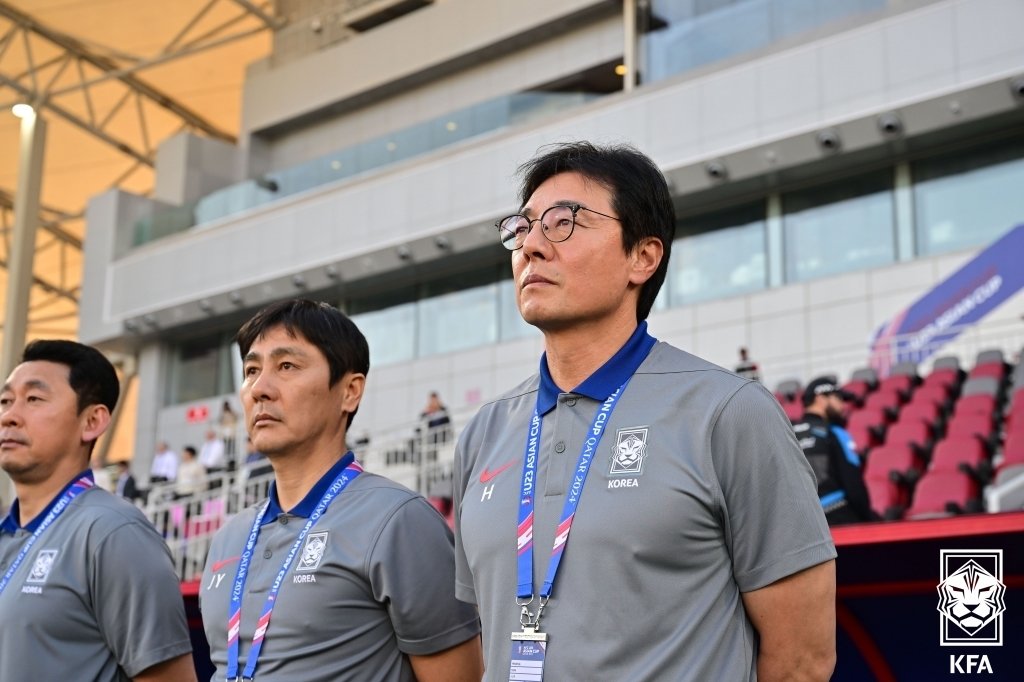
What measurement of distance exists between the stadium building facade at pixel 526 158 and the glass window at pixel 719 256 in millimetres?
32

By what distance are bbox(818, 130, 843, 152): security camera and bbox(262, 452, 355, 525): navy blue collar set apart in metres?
13.5

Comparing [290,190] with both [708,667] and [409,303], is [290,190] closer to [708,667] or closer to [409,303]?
[409,303]

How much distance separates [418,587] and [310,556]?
0.27 meters

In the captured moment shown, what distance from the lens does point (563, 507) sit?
228cm

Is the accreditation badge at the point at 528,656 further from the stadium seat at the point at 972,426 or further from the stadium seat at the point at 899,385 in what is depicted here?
the stadium seat at the point at 899,385

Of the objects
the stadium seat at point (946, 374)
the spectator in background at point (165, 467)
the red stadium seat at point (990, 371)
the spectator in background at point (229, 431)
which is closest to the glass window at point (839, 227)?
the stadium seat at point (946, 374)

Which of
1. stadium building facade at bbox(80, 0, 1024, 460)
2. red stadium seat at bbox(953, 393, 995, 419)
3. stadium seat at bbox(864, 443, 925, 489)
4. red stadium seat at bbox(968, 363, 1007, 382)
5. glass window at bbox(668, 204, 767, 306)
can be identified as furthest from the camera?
glass window at bbox(668, 204, 767, 306)

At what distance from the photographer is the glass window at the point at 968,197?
15094mm

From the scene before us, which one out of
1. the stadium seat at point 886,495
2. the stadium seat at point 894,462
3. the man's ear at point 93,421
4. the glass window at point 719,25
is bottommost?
the man's ear at point 93,421

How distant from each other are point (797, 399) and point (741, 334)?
14.3 feet

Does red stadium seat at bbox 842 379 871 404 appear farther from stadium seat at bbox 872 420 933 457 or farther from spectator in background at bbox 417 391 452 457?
spectator in background at bbox 417 391 452 457

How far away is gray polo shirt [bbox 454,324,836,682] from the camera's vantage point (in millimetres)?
2191

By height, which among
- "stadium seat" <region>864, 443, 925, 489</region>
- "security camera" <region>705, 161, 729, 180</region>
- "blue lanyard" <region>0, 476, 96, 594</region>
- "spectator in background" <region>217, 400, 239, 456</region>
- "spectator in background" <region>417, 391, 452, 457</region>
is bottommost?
"blue lanyard" <region>0, 476, 96, 594</region>

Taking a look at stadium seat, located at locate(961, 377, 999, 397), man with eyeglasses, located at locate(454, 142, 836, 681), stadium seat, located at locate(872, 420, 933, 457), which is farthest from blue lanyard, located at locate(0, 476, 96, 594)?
stadium seat, located at locate(961, 377, 999, 397)
